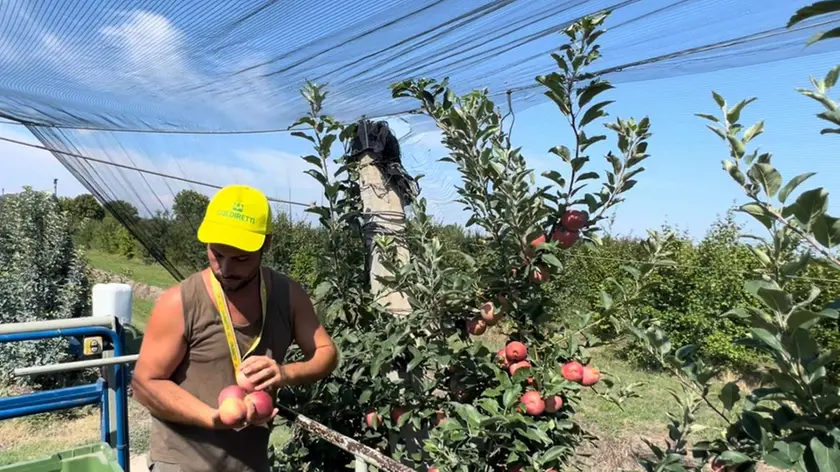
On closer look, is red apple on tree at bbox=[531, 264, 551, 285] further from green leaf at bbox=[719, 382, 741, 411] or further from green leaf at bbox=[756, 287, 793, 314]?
green leaf at bbox=[756, 287, 793, 314]

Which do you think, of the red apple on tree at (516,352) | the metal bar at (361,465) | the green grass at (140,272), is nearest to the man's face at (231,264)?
the metal bar at (361,465)

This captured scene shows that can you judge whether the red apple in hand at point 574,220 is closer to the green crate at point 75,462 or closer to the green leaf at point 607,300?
the green leaf at point 607,300

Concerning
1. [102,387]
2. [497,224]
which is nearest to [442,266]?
[497,224]

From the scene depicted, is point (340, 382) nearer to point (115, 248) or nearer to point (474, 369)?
point (474, 369)

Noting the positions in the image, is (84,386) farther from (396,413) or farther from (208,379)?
(396,413)

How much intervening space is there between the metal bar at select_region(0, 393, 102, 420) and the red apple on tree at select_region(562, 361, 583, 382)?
1.66 meters

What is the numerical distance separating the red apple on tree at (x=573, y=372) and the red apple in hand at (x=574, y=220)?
1.31 feet

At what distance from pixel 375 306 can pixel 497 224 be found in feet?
1.75

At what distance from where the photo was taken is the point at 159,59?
3.11 meters

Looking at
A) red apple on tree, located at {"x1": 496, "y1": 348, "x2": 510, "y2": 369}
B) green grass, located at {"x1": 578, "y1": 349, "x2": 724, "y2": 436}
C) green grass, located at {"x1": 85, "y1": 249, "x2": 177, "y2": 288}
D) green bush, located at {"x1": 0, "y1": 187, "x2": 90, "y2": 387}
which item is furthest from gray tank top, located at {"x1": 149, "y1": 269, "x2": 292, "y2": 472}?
green grass, located at {"x1": 85, "y1": 249, "x2": 177, "y2": 288}

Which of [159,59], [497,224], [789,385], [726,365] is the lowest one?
[726,365]

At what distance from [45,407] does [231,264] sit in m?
1.13

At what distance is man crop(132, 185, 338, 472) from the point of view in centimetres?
142

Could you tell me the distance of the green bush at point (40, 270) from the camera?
5734 mm
